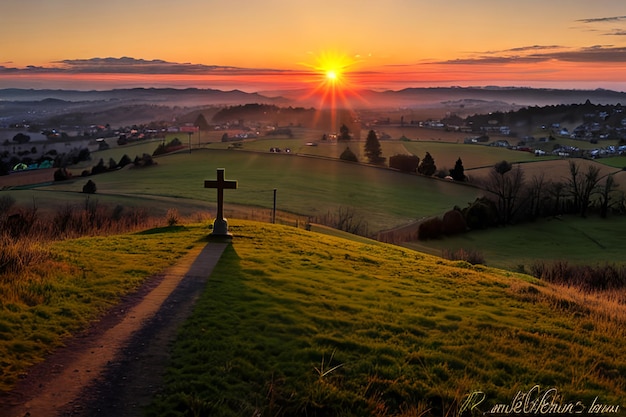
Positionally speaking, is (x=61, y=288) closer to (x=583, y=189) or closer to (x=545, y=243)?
(x=545, y=243)

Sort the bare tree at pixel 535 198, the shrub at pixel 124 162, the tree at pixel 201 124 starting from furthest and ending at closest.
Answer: the tree at pixel 201 124
the shrub at pixel 124 162
the bare tree at pixel 535 198

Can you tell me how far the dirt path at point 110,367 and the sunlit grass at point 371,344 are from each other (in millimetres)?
348

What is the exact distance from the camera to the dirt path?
7285mm

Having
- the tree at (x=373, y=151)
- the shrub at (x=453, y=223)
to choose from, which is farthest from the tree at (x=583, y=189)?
the tree at (x=373, y=151)

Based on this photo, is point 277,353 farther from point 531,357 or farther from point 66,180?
point 66,180

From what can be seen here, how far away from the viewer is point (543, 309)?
46.7 feet

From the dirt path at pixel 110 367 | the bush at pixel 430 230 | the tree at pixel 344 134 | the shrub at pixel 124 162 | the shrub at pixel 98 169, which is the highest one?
the tree at pixel 344 134

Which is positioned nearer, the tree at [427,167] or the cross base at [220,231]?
the cross base at [220,231]

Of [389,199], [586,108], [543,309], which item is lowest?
[389,199]

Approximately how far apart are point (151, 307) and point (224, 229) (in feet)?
31.2

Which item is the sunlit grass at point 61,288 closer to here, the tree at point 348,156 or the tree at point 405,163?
the tree at point 405,163

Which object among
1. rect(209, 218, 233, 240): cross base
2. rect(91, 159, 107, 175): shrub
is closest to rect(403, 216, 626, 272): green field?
rect(209, 218, 233, 240): cross base

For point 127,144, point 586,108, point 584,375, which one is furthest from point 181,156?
point 586,108

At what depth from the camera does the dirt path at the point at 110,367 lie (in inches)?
287
